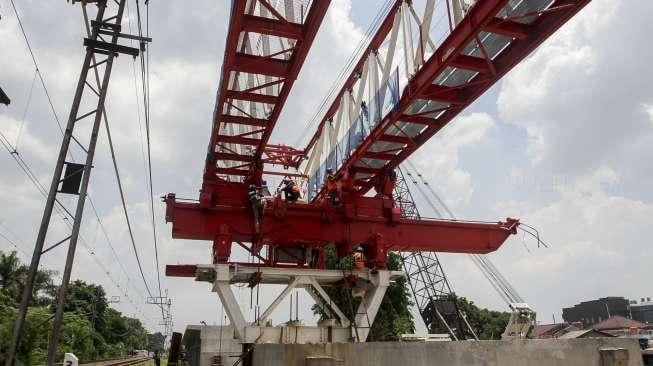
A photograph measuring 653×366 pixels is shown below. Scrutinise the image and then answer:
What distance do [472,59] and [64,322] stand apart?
4387 cm

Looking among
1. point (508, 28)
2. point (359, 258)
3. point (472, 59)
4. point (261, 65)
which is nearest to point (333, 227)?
point (359, 258)

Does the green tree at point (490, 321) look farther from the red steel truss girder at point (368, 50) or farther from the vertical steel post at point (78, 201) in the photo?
the vertical steel post at point (78, 201)

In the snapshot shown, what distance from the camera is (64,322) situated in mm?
42406

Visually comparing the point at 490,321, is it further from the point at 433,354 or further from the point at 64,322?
the point at 433,354

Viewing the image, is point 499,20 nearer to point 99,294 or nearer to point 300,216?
point 300,216

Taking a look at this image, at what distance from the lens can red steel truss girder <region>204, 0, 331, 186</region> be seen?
9145 millimetres

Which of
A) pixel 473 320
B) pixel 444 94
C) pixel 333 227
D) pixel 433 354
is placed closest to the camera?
pixel 433 354

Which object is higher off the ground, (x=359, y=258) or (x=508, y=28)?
(x=508, y=28)

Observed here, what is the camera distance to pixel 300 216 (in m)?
14.0

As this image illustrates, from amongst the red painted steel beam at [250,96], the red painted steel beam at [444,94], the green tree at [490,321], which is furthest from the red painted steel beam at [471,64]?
the green tree at [490,321]

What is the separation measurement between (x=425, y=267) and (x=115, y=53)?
38.2 metres

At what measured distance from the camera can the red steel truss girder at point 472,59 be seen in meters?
8.98

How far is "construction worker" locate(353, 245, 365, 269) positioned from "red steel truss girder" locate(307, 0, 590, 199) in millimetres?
3388

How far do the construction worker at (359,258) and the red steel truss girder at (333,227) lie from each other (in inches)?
23.0
